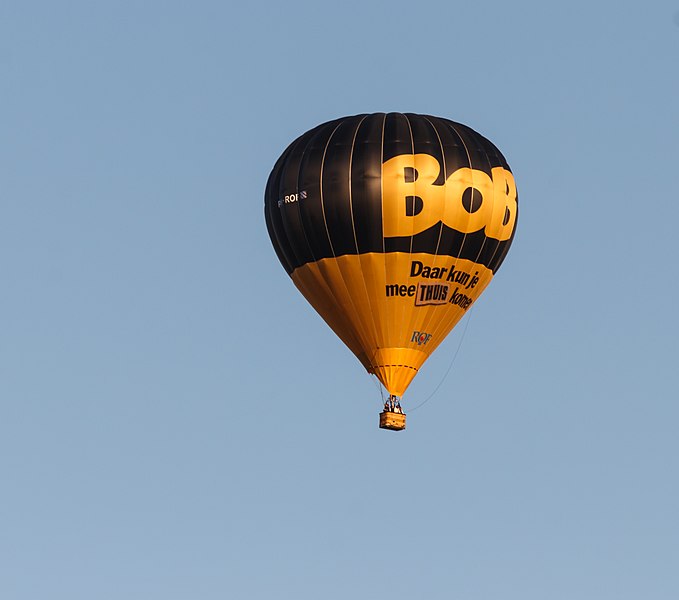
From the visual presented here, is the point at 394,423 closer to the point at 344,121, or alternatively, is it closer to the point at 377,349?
the point at 377,349

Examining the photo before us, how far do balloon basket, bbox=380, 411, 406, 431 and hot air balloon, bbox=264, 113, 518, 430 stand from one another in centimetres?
3

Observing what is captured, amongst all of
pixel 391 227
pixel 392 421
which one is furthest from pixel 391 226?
pixel 392 421

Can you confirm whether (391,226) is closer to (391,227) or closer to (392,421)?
(391,227)

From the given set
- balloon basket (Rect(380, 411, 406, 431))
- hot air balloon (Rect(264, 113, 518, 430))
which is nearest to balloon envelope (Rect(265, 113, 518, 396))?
hot air balloon (Rect(264, 113, 518, 430))

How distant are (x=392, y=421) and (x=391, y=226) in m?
5.58

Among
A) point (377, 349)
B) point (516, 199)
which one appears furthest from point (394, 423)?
point (516, 199)

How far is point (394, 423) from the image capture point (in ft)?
290

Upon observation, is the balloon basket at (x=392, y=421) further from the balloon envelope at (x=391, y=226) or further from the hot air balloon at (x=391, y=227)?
the balloon envelope at (x=391, y=226)

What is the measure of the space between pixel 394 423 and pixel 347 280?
4304 millimetres

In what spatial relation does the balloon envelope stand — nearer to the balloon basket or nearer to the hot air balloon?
the hot air balloon

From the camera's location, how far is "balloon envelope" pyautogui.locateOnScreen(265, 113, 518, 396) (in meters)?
87.9

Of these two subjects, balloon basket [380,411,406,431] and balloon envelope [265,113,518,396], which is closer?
balloon envelope [265,113,518,396]

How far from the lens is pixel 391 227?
87.9 meters

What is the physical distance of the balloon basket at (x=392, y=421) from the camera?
88375 millimetres
